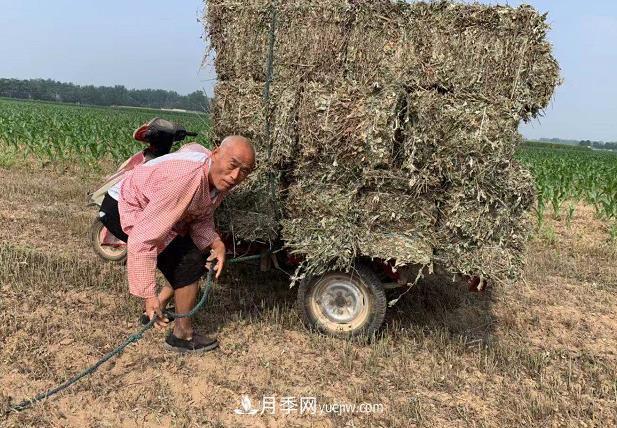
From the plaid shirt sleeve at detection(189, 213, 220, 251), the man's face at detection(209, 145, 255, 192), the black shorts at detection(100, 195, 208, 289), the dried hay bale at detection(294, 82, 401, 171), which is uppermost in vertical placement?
the dried hay bale at detection(294, 82, 401, 171)

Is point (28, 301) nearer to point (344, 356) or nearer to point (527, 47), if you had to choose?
point (344, 356)

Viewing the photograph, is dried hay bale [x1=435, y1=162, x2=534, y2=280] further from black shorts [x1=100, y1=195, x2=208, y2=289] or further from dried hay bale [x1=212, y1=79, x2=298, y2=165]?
black shorts [x1=100, y1=195, x2=208, y2=289]

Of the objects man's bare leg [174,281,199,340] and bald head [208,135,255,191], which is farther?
man's bare leg [174,281,199,340]

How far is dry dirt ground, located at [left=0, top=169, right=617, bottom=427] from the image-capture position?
2957mm

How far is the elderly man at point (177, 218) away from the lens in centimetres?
288

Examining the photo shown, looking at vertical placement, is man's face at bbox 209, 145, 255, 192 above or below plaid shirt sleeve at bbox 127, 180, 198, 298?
above

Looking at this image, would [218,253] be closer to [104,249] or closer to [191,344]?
[191,344]

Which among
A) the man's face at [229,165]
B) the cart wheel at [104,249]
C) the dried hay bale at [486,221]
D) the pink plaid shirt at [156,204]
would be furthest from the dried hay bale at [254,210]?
the cart wheel at [104,249]

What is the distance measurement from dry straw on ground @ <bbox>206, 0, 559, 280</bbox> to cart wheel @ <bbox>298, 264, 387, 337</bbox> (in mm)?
200

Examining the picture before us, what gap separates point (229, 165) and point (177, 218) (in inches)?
17.5

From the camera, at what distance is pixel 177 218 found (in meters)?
2.96

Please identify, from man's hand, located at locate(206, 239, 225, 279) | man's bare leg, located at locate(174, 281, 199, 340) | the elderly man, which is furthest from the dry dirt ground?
man's hand, located at locate(206, 239, 225, 279)

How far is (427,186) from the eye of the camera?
A: 11.5 ft

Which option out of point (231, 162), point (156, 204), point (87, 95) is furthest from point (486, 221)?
point (87, 95)
